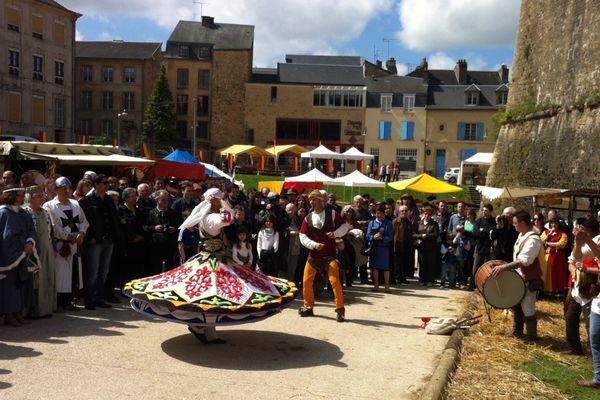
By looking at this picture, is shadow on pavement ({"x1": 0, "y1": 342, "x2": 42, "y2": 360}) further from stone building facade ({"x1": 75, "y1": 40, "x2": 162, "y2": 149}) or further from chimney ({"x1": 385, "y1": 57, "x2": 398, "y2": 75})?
chimney ({"x1": 385, "y1": 57, "x2": 398, "y2": 75})

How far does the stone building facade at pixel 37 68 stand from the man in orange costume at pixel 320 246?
123 feet

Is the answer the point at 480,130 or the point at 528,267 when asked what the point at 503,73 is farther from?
the point at 528,267

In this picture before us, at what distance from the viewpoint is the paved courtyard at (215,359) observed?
18.2ft

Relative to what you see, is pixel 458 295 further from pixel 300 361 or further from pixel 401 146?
pixel 401 146

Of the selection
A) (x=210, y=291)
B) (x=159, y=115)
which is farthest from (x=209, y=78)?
(x=210, y=291)

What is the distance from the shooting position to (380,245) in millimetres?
11672

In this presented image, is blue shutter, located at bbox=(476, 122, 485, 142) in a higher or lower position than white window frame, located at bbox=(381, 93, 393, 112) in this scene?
lower

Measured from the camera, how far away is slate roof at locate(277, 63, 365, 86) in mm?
58094

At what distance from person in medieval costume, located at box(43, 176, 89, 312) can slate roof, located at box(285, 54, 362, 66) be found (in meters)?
57.9

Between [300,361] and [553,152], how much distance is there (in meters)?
15.9

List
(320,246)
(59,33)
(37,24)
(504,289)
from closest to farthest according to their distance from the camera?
1. (504,289)
2. (320,246)
3. (37,24)
4. (59,33)

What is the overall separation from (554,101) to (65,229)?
17239 mm

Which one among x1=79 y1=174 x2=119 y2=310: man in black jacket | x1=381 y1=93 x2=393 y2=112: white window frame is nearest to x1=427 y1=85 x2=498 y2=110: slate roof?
x1=381 y1=93 x2=393 y2=112: white window frame

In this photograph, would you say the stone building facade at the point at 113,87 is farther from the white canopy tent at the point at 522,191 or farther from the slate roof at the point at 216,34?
the white canopy tent at the point at 522,191
